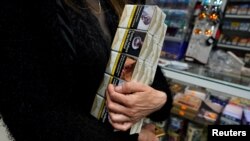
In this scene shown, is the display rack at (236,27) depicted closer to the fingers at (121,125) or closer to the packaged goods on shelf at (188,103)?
the packaged goods on shelf at (188,103)

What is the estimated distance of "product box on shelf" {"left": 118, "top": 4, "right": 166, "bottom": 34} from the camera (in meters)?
0.61

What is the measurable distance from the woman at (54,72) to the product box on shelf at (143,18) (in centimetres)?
8

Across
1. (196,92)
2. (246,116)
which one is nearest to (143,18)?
(246,116)

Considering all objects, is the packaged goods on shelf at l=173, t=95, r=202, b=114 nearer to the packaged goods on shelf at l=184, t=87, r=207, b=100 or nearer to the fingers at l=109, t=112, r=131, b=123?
the packaged goods on shelf at l=184, t=87, r=207, b=100

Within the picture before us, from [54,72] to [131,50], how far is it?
0.20m

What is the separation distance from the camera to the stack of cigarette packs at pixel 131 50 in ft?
1.97

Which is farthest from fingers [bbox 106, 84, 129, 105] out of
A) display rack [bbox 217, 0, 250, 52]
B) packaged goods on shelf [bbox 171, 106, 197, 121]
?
display rack [bbox 217, 0, 250, 52]

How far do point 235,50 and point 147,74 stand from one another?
2698 mm

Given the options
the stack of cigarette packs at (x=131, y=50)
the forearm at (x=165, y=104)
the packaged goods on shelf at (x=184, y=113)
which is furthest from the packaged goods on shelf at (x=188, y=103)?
the stack of cigarette packs at (x=131, y=50)

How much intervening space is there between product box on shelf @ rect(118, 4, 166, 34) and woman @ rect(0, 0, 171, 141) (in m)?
0.08

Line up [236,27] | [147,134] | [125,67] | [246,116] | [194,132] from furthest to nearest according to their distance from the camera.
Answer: [236,27] < [194,132] < [246,116] < [147,134] < [125,67]

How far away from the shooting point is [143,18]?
0.61m

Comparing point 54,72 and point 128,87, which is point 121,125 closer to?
point 128,87

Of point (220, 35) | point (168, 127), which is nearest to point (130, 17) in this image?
point (168, 127)
